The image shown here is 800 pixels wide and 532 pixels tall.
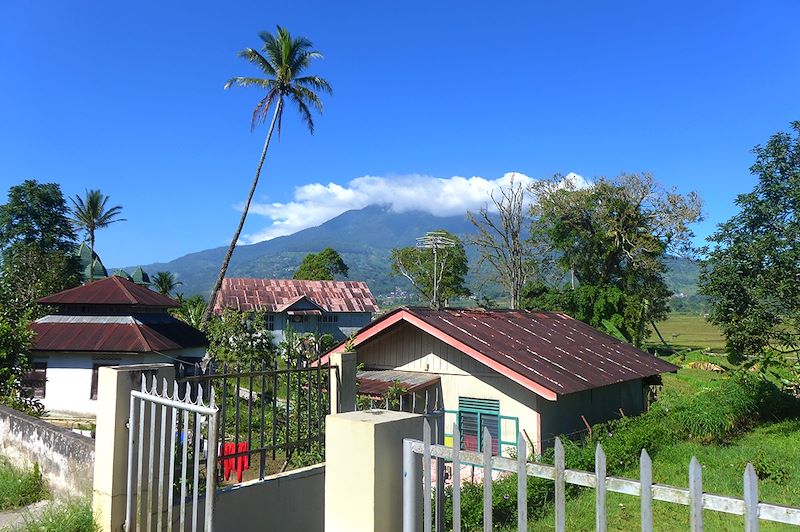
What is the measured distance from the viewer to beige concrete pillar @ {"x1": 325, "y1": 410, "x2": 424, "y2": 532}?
11.7ft

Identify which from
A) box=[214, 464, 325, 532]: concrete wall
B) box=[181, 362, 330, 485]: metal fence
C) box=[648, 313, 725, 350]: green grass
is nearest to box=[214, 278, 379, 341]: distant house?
box=[648, 313, 725, 350]: green grass

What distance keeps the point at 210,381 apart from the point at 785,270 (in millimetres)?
12135

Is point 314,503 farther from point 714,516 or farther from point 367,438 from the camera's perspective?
point 714,516

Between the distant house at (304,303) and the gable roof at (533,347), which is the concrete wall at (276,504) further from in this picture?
the distant house at (304,303)

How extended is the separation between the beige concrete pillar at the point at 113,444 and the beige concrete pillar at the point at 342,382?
7.65ft

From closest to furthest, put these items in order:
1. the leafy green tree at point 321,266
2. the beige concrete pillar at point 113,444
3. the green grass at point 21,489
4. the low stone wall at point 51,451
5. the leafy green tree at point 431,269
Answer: the beige concrete pillar at point 113,444 < the low stone wall at point 51,451 < the green grass at point 21,489 < the leafy green tree at point 431,269 < the leafy green tree at point 321,266

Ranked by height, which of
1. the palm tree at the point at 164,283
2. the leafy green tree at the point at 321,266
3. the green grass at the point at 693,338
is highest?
the leafy green tree at the point at 321,266

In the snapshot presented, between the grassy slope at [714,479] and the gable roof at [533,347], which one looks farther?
the gable roof at [533,347]

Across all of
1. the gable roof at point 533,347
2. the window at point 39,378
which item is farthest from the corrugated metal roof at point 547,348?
the window at point 39,378

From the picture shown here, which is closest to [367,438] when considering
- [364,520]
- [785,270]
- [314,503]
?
[364,520]

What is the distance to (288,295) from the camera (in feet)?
138

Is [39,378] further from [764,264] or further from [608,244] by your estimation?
[608,244]

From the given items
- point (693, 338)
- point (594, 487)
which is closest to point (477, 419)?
point (594, 487)

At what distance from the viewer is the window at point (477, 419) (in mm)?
13862
